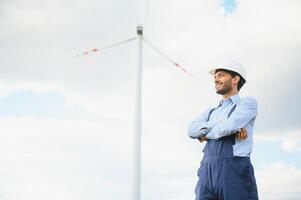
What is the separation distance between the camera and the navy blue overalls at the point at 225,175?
5332 mm

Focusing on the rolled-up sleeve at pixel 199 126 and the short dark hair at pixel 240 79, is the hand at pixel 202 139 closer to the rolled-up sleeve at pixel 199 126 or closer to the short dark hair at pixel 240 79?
the rolled-up sleeve at pixel 199 126

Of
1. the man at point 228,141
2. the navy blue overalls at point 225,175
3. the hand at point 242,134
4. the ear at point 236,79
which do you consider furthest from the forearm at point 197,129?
the ear at point 236,79

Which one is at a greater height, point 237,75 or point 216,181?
point 237,75

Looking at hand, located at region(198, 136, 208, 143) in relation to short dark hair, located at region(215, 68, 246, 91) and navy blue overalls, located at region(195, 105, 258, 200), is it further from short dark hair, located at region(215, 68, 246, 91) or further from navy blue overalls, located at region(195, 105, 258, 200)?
short dark hair, located at region(215, 68, 246, 91)

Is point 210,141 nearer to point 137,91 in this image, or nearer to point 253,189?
point 253,189

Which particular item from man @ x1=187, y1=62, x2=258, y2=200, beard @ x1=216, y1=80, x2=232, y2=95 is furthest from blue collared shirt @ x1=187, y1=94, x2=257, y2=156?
beard @ x1=216, y1=80, x2=232, y2=95

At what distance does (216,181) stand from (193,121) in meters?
1.00

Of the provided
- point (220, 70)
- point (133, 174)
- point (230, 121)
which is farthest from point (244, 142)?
point (133, 174)

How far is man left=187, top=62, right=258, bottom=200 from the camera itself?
536 centimetres

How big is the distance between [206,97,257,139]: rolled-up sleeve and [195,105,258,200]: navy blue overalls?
0.13 metres

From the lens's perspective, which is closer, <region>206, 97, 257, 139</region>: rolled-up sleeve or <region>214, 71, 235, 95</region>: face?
<region>206, 97, 257, 139</region>: rolled-up sleeve

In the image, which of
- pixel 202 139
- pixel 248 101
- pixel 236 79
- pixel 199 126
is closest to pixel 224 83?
pixel 236 79

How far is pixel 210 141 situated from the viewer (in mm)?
5801

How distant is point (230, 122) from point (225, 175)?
0.61 meters
